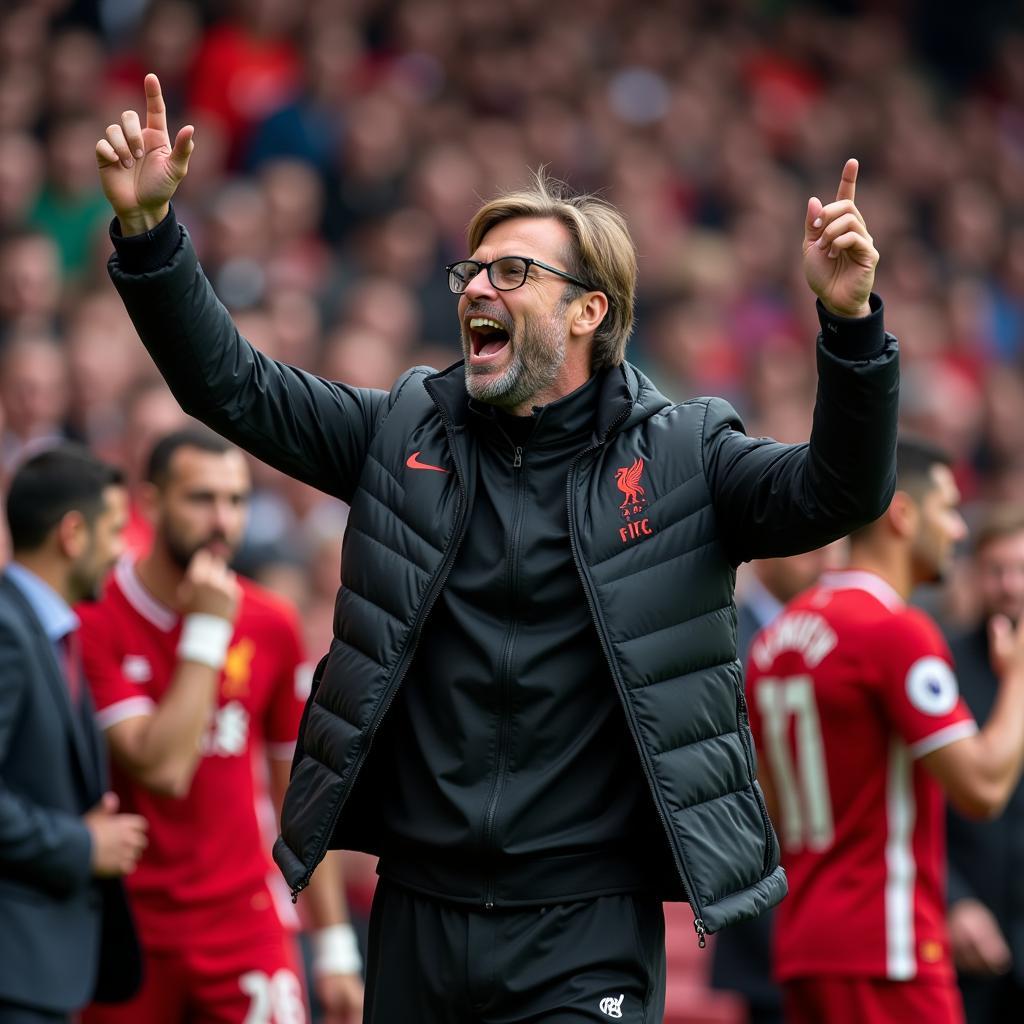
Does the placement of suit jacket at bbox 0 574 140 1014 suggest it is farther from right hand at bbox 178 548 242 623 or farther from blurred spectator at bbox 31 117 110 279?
blurred spectator at bbox 31 117 110 279

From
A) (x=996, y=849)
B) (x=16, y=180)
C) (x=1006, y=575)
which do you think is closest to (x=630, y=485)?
(x=1006, y=575)

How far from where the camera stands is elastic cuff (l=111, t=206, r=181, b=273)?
3633 millimetres

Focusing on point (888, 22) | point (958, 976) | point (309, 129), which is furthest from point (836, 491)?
point (888, 22)

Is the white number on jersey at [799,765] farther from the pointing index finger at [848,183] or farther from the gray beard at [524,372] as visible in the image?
the pointing index finger at [848,183]

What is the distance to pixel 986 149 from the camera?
1548cm

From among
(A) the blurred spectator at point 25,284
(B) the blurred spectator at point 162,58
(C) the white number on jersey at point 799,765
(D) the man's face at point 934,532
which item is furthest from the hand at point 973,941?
(B) the blurred spectator at point 162,58

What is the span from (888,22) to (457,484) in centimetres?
1376

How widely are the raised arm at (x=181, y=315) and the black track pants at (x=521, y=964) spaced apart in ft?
3.35

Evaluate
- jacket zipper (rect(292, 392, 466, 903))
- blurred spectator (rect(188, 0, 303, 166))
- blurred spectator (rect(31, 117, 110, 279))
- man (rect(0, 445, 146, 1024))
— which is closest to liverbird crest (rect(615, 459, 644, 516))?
jacket zipper (rect(292, 392, 466, 903))

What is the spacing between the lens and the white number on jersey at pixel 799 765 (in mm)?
5457

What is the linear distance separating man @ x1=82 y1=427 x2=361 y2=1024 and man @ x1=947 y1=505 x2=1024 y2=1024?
217 centimetres

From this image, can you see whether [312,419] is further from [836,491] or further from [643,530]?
[836,491]

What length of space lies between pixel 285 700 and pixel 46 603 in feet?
3.10

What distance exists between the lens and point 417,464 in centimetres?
395
